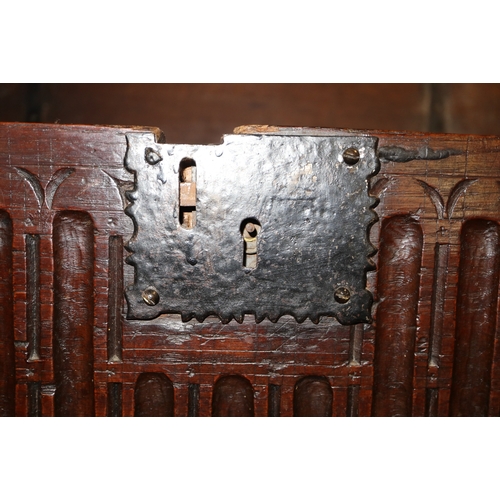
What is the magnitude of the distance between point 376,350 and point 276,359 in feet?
0.78

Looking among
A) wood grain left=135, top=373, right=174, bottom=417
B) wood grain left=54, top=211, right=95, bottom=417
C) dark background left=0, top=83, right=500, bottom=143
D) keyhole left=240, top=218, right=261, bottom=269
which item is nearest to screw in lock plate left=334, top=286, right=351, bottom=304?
keyhole left=240, top=218, right=261, bottom=269

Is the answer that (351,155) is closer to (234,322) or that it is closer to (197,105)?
(234,322)

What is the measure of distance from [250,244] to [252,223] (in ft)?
0.16

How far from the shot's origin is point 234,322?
36.0 inches

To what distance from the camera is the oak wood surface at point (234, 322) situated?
2.82 ft

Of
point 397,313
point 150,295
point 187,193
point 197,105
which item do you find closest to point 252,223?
point 187,193

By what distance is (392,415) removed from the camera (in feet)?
3.12

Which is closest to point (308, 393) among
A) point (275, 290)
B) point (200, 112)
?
point (275, 290)

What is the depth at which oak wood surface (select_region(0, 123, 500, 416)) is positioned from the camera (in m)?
0.86

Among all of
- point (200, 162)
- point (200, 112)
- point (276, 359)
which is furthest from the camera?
point (200, 112)

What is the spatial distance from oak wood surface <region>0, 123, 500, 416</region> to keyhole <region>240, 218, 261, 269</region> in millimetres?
150

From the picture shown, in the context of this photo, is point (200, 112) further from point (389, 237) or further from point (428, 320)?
point (428, 320)

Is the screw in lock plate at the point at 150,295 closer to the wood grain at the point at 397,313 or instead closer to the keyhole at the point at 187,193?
the keyhole at the point at 187,193

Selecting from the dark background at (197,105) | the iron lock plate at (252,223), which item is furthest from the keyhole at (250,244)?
the dark background at (197,105)
